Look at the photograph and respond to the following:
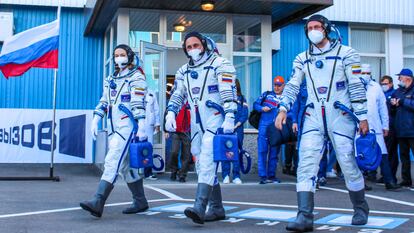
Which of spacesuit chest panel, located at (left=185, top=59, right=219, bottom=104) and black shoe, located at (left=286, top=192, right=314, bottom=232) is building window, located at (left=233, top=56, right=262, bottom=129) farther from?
black shoe, located at (left=286, top=192, right=314, bottom=232)

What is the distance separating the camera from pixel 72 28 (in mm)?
14938

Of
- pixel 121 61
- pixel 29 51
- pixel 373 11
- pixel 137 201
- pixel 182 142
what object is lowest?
pixel 137 201

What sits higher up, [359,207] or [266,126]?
[266,126]

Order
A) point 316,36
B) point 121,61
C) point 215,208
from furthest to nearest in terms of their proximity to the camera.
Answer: point 121,61, point 215,208, point 316,36

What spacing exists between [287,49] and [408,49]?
4104 mm

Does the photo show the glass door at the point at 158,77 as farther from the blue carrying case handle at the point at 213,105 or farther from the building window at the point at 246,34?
the blue carrying case handle at the point at 213,105

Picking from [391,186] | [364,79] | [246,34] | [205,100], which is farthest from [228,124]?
[246,34]

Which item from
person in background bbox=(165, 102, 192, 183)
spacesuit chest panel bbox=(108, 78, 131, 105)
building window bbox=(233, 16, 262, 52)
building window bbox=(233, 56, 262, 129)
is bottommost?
person in background bbox=(165, 102, 192, 183)

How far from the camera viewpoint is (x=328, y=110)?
564 cm

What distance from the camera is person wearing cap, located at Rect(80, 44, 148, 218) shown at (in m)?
6.33

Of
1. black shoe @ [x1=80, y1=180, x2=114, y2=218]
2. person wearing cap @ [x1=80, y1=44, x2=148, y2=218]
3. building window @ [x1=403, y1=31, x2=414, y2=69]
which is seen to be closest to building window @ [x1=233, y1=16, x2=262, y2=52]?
building window @ [x1=403, y1=31, x2=414, y2=69]

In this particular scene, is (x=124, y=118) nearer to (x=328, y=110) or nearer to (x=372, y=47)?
(x=328, y=110)

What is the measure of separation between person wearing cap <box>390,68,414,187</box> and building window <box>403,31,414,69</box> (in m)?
7.71

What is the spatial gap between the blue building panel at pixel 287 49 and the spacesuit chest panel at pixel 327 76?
32.8ft
